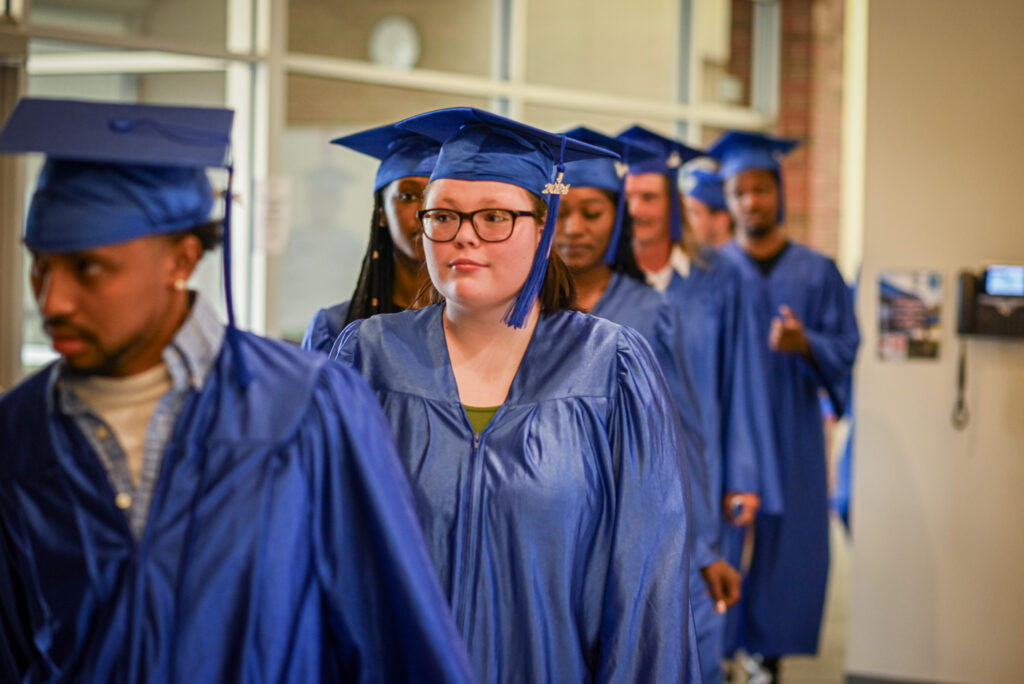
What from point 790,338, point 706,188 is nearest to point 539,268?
point 790,338

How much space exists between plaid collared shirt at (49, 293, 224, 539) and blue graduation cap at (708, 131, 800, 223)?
4041 mm

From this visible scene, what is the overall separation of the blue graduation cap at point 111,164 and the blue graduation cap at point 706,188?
4.53 m

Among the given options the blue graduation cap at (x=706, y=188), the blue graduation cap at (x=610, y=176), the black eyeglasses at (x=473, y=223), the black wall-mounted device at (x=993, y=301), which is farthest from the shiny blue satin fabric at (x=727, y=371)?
the black eyeglasses at (x=473, y=223)

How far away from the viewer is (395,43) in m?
6.76

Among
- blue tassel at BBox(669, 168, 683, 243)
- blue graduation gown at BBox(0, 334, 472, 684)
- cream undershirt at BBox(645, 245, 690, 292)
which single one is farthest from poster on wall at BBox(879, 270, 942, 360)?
blue graduation gown at BBox(0, 334, 472, 684)

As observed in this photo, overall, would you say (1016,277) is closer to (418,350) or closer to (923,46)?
(923,46)

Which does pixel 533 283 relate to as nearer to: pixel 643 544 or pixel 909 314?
pixel 643 544

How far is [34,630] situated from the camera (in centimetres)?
138

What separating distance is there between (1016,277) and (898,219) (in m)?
0.48

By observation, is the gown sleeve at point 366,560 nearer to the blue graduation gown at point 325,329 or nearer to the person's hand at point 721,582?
the blue graduation gown at point 325,329

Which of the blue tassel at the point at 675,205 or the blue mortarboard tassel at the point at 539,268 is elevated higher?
the blue tassel at the point at 675,205

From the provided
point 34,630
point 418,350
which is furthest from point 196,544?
point 418,350

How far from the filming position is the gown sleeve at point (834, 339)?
4832 millimetres

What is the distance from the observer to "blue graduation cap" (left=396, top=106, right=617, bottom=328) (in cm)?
192
